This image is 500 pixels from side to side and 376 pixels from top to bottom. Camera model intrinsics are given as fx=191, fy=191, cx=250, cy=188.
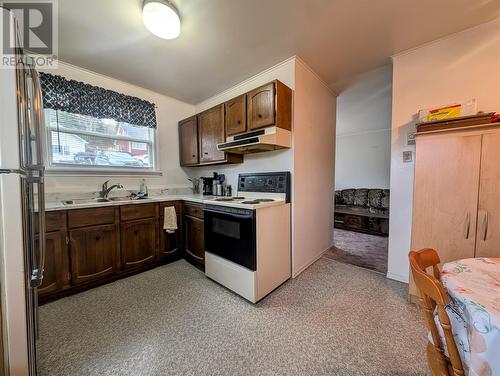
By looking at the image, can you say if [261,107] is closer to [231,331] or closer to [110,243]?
[231,331]

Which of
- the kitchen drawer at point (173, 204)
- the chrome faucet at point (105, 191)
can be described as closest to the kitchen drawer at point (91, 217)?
the chrome faucet at point (105, 191)

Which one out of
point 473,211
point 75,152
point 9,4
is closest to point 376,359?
point 473,211

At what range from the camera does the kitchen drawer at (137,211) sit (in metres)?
2.30

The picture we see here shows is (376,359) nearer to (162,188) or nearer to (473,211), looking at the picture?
(473,211)

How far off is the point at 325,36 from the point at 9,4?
8.88 feet

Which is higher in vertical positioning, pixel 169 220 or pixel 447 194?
pixel 447 194

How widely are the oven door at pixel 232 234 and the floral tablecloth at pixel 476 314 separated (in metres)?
1.30

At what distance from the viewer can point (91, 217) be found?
2061 mm

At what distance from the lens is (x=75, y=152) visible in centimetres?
239

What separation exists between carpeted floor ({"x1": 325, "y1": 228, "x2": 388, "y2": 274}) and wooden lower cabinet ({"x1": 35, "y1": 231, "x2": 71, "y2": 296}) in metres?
3.24

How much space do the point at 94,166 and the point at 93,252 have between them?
1.13m

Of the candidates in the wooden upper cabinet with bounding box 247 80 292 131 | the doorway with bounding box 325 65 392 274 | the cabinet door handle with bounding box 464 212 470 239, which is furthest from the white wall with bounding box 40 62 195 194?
the cabinet door handle with bounding box 464 212 470 239

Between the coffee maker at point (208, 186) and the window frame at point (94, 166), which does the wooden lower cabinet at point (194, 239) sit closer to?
the coffee maker at point (208, 186)

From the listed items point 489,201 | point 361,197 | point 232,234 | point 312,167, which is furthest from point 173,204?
point 361,197
